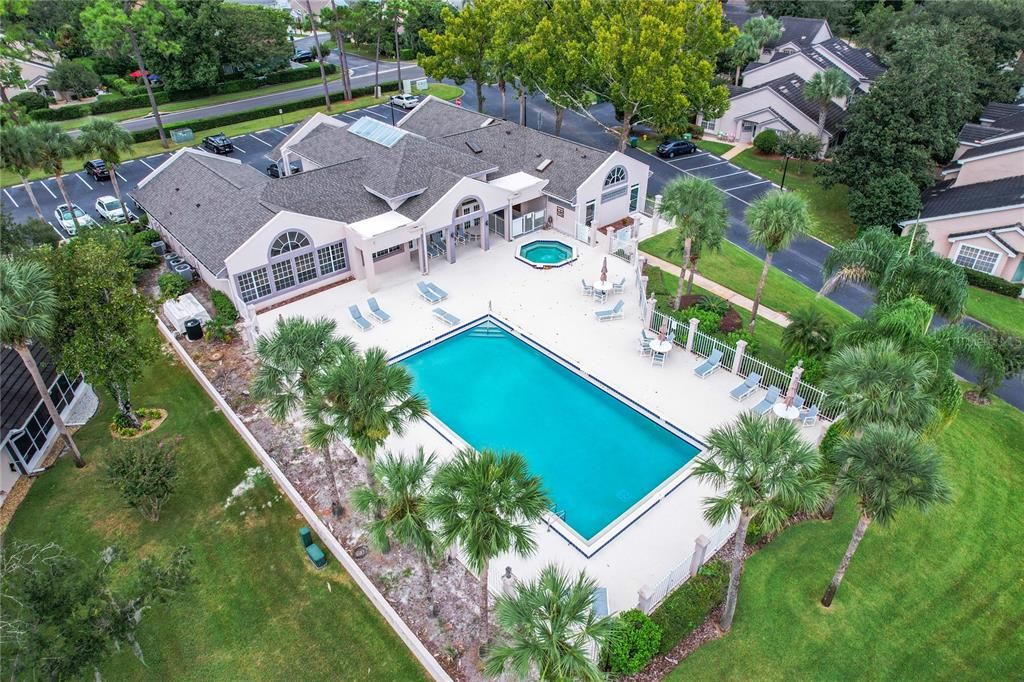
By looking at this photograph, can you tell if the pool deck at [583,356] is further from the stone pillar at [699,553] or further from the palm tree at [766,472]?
the palm tree at [766,472]

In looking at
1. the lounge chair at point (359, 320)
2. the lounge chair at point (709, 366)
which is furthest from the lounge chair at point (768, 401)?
the lounge chair at point (359, 320)

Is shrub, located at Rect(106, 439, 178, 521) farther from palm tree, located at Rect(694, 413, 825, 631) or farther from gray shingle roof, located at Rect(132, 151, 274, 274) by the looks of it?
palm tree, located at Rect(694, 413, 825, 631)

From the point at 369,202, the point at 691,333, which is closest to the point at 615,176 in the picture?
the point at 691,333

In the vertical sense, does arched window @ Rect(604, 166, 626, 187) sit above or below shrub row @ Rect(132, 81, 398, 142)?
above

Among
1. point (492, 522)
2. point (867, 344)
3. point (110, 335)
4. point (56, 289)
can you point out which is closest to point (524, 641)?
point (492, 522)

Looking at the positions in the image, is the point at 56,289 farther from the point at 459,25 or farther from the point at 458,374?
the point at 459,25

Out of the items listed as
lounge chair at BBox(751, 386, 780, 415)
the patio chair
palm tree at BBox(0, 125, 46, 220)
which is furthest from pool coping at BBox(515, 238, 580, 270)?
palm tree at BBox(0, 125, 46, 220)

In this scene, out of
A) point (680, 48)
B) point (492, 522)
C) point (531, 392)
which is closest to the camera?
point (492, 522)
